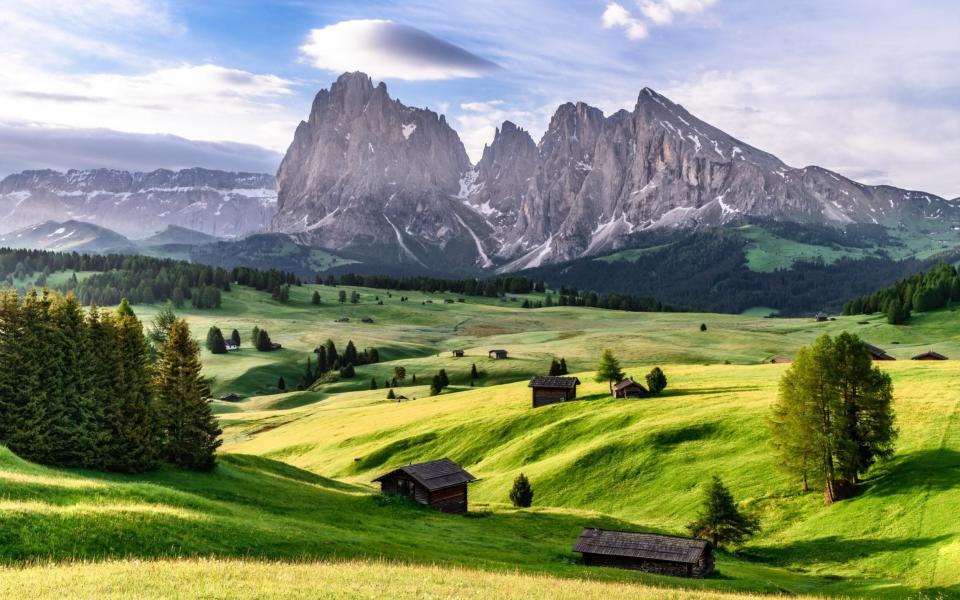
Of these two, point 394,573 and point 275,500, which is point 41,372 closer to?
point 275,500

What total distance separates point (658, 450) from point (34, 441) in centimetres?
5421

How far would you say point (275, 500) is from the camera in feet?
174

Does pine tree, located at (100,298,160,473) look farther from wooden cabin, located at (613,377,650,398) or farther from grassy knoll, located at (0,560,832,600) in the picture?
wooden cabin, located at (613,377,650,398)

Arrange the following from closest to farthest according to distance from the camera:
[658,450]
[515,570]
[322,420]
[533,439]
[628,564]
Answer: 1. [515,570]
2. [628,564]
3. [658,450]
4. [533,439]
5. [322,420]

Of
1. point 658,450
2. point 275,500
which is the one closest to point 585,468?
point 658,450

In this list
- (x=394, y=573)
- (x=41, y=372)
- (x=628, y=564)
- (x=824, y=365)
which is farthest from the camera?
(x=824, y=365)

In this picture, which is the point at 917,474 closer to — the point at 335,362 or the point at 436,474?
the point at 436,474

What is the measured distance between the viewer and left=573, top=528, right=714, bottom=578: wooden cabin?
43.9 m

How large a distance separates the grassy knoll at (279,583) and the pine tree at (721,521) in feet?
73.3

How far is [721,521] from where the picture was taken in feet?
167

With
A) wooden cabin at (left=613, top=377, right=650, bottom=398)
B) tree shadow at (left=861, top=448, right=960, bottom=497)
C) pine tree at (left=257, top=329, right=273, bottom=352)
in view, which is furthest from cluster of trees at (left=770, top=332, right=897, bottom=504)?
pine tree at (left=257, top=329, right=273, bottom=352)

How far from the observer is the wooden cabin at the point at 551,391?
93.7 metres

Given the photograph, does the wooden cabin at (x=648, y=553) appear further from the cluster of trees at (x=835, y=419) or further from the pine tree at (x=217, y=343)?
the pine tree at (x=217, y=343)

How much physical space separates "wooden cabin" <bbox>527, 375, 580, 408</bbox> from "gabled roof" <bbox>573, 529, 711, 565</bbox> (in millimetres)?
46502
